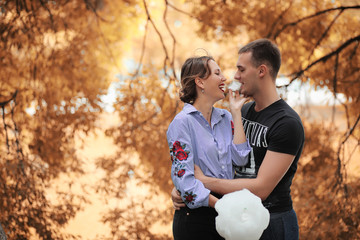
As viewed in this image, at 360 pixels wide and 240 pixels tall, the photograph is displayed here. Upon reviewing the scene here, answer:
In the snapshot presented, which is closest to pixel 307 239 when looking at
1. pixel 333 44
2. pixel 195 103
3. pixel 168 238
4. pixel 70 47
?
pixel 168 238

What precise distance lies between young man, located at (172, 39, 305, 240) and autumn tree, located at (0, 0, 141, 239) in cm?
328

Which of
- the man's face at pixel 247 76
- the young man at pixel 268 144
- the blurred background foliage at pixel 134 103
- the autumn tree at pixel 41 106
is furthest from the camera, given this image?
the blurred background foliage at pixel 134 103

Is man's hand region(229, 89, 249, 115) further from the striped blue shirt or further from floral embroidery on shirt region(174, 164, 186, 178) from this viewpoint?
floral embroidery on shirt region(174, 164, 186, 178)

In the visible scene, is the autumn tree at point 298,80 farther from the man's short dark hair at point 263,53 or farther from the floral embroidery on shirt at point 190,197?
the floral embroidery on shirt at point 190,197

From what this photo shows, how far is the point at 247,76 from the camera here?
213 centimetres

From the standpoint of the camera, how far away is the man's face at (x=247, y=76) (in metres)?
2.12

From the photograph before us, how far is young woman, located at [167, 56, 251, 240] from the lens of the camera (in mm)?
1762

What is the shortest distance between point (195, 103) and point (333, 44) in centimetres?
439

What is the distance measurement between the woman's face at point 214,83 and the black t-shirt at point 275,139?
0.27m

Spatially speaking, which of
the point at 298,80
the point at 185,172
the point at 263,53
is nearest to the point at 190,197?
the point at 185,172

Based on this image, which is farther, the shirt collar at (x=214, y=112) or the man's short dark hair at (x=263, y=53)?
the man's short dark hair at (x=263, y=53)

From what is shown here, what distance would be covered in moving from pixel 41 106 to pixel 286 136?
4.04m

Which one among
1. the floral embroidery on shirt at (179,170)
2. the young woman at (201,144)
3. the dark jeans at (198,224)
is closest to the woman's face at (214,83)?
the young woman at (201,144)

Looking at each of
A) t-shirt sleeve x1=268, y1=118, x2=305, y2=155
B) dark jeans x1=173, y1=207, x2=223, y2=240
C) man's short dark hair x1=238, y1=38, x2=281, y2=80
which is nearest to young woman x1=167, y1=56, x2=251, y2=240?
dark jeans x1=173, y1=207, x2=223, y2=240
